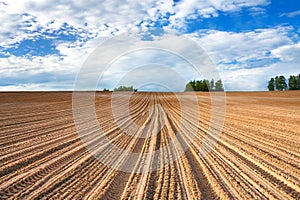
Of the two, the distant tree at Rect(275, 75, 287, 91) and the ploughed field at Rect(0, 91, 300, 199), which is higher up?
the distant tree at Rect(275, 75, 287, 91)

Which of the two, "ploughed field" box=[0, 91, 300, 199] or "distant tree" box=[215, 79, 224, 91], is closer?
"ploughed field" box=[0, 91, 300, 199]

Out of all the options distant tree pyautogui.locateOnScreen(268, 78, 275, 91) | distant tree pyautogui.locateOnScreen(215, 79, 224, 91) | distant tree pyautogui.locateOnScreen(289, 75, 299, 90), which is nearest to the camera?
distant tree pyautogui.locateOnScreen(215, 79, 224, 91)

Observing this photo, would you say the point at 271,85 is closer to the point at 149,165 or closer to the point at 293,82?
the point at 293,82

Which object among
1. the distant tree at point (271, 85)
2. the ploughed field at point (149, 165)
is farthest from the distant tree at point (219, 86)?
the ploughed field at point (149, 165)

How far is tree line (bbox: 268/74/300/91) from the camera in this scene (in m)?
88.6

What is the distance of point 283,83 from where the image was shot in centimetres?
9194

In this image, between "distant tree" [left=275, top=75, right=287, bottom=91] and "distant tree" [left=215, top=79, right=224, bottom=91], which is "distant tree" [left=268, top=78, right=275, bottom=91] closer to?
"distant tree" [left=275, top=75, right=287, bottom=91]

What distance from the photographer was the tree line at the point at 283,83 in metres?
88.6

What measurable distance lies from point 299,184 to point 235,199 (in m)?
1.70

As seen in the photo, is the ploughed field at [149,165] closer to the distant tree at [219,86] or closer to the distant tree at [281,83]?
the distant tree at [219,86]

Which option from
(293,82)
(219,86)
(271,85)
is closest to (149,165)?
(219,86)

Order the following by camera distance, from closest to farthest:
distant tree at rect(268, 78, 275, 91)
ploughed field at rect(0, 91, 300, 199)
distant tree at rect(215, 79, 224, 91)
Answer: ploughed field at rect(0, 91, 300, 199)
distant tree at rect(215, 79, 224, 91)
distant tree at rect(268, 78, 275, 91)

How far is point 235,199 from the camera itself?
5152 millimetres

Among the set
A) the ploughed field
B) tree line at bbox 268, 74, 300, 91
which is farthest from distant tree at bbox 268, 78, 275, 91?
the ploughed field
